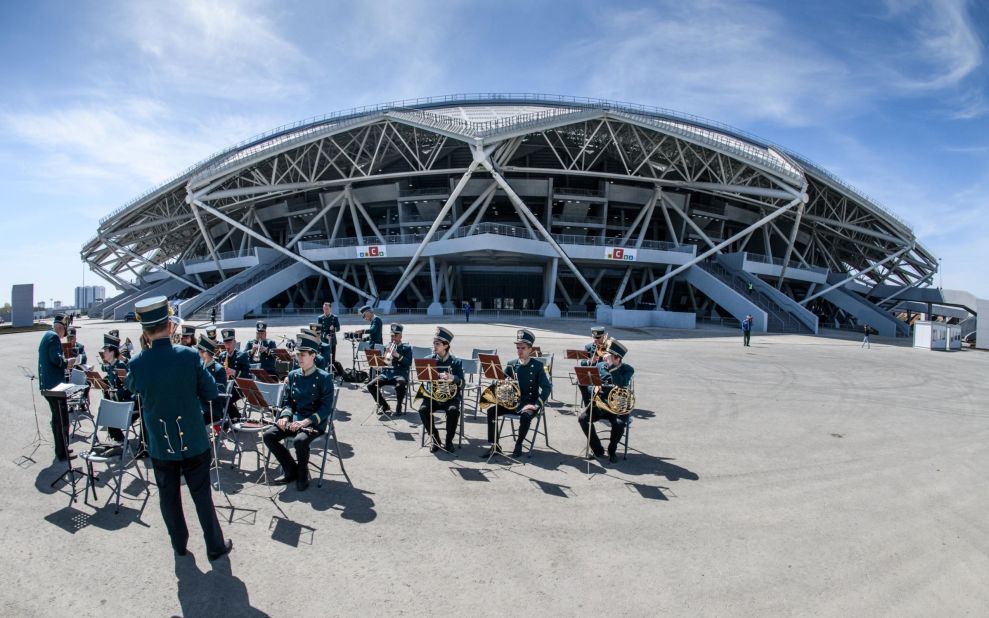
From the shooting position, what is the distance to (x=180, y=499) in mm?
3977

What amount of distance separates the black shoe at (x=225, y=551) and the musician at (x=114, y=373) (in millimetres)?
4056

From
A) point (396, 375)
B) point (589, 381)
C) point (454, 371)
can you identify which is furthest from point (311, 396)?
point (589, 381)

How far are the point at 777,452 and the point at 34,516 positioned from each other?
9.46 m

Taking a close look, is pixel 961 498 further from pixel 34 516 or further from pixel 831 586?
pixel 34 516

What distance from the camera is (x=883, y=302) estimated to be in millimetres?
55500

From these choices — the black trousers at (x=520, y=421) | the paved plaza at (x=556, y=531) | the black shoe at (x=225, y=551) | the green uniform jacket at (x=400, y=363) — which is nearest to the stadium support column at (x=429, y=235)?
the green uniform jacket at (x=400, y=363)

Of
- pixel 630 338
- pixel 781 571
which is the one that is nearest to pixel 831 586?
pixel 781 571

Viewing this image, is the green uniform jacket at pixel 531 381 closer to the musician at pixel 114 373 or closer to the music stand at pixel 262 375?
the music stand at pixel 262 375

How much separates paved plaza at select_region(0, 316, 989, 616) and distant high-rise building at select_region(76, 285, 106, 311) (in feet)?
338

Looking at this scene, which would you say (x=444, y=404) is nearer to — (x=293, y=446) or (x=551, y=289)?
(x=293, y=446)

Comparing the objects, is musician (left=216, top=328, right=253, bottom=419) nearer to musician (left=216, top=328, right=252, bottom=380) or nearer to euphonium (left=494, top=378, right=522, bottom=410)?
musician (left=216, top=328, right=252, bottom=380)

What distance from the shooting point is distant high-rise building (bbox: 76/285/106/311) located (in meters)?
86.4

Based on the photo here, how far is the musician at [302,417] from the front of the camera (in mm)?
5480

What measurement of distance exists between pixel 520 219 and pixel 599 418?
124ft
